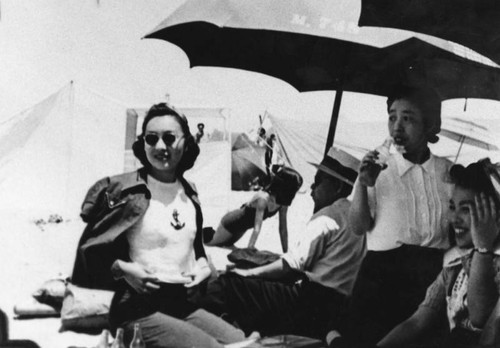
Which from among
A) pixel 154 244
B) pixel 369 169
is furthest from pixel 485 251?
pixel 154 244

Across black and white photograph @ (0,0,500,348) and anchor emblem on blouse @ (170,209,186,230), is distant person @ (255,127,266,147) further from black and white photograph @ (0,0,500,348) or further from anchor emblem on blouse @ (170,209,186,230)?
anchor emblem on blouse @ (170,209,186,230)

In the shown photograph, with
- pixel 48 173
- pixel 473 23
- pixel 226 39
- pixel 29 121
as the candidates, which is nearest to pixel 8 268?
pixel 48 173

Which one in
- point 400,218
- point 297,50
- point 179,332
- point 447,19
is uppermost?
point 447,19

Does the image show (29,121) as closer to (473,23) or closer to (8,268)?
(8,268)

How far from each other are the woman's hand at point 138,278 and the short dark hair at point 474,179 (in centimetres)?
197

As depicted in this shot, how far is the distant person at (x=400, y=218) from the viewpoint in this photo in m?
3.98

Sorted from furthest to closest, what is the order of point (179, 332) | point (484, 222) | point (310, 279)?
point (484, 222), point (310, 279), point (179, 332)

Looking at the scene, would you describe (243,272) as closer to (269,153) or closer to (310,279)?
(310,279)

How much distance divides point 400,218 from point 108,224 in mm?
1762

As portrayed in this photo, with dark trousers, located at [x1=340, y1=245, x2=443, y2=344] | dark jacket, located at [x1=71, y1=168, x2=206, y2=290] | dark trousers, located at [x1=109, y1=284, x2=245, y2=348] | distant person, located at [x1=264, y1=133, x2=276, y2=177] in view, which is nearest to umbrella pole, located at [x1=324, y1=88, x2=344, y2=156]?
distant person, located at [x1=264, y1=133, x2=276, y2=177]

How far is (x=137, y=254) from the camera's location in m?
3.73

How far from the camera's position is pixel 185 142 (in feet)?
12.6

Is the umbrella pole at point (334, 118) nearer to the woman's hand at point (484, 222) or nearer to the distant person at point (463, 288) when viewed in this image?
the distant person at point (463, 288)

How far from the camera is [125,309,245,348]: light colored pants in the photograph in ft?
12.1
